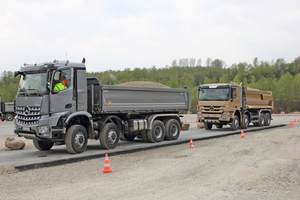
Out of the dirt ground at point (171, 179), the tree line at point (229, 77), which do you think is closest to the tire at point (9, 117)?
the tree line at point (229, 77)

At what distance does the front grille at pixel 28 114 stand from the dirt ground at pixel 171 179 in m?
2.06

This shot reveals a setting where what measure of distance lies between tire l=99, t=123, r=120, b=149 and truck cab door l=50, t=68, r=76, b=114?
1.59 m

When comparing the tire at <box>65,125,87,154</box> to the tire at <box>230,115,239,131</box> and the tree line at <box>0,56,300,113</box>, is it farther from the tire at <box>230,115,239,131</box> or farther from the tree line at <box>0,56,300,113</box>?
the tree line at <box>0,56,300,113</box>

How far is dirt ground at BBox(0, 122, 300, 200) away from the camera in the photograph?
574cm

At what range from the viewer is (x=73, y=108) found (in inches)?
406

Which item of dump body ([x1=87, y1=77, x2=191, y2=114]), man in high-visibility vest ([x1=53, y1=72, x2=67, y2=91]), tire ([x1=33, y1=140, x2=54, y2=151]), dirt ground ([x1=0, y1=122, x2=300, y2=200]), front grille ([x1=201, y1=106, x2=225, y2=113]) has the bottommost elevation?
dirt ground ([x1=0, y1=122, x2=300, y2=200])

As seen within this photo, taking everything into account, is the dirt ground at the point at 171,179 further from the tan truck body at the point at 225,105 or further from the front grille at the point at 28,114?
the tan truck body at the point at 225,105

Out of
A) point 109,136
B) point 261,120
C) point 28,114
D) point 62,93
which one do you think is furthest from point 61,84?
point 261,120

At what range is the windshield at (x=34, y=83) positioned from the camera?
983 cm

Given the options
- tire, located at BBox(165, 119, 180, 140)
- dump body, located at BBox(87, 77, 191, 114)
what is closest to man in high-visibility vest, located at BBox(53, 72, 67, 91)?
dump body, located at BBox(87, 77, 191, 114)

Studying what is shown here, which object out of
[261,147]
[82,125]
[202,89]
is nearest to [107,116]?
[82,125]

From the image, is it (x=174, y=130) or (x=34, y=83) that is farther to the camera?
(x=174, y=130)

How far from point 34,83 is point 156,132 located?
615 centimetres

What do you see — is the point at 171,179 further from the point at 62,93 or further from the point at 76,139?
the point at 62,93
